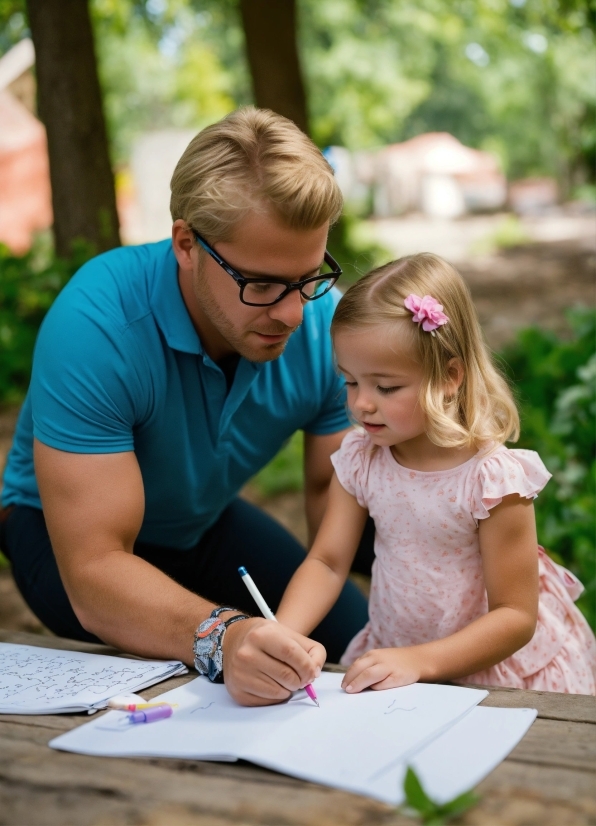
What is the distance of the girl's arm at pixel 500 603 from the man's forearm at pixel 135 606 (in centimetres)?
44

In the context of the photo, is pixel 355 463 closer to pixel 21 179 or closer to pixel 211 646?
pixel 211 646

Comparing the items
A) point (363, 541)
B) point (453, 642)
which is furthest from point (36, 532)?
point (453, 642)

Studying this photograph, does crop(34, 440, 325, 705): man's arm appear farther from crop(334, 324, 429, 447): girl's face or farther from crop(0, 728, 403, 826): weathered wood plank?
crop(334, 324, 429, 447): girl's face

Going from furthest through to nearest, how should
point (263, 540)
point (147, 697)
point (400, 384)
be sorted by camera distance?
point (263, 540)
point (400, 384)
point (147, 697)

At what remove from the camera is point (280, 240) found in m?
1.99

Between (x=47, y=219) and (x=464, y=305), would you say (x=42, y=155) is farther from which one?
(x=464, y=305)

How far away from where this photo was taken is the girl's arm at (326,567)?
1.94 meters

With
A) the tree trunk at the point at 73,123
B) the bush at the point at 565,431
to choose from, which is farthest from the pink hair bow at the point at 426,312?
the tree trunk at the point at 73,123

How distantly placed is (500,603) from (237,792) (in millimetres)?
757

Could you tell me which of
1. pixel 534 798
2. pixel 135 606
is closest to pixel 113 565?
pixel 135 606

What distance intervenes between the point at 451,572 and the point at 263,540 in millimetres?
931

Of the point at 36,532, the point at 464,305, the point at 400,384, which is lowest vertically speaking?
the point at 36,532

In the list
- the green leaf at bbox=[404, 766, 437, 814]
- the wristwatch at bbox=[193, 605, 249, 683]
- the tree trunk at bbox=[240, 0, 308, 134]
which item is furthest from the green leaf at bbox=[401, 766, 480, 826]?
the tree trunk at bbox=[240, 0, 308, 134]

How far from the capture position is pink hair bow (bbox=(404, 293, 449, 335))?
1809mm
